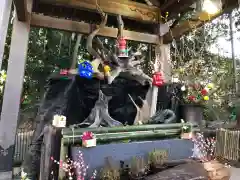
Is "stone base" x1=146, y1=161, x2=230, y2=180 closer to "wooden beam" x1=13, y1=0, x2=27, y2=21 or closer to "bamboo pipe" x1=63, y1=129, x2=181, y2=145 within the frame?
"bamboo pipe" x1=63, y1=129, x2=181, y2=145

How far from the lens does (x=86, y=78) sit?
8.55 feet

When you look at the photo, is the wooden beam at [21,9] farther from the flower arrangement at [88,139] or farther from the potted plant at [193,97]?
the potted plant at [193,97]

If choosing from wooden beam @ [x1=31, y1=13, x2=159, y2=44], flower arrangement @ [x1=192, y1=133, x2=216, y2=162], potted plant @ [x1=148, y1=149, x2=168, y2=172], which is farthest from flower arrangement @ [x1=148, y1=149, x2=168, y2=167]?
wooden beam @ [x1=31, y1=13, x2=159, y2=44]

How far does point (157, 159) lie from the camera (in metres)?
Answer: 1.88

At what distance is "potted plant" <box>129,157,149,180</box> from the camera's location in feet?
5.51

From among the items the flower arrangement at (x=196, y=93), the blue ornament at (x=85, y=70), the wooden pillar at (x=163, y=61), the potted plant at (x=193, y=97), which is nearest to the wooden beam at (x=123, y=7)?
the wooden pillar at (x=163, y=61)

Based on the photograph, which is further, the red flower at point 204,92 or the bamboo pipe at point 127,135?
the red flower at point 204,92

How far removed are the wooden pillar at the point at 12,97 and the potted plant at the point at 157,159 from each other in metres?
1.48

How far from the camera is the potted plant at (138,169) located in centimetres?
168

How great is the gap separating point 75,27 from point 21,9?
831 mm

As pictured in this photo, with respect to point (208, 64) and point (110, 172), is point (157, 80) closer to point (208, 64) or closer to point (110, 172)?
point (110, 172)

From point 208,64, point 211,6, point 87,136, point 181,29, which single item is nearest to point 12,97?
point 87,136

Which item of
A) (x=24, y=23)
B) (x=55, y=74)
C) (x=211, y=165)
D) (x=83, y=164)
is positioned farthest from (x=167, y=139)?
(x=24, y=23)

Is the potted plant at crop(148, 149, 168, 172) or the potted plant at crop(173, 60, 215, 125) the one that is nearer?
the potted plant at crop(148, 149, 168, 172)
